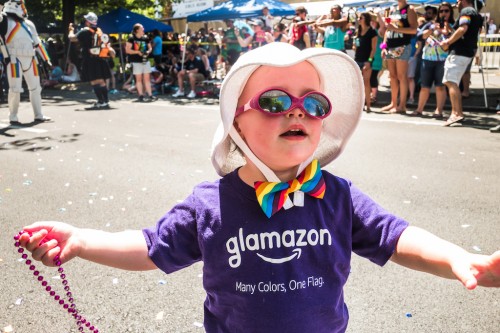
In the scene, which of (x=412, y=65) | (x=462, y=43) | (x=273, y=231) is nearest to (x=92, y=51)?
(x=412, y=65)

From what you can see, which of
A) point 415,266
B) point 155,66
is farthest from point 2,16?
point 415,266

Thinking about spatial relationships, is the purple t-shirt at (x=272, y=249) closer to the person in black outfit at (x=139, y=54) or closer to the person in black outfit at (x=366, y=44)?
the person in black outfit at (x=366, y=44)

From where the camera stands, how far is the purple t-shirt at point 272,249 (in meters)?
1.41

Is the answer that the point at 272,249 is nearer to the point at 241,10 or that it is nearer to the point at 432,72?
the point at 432,72

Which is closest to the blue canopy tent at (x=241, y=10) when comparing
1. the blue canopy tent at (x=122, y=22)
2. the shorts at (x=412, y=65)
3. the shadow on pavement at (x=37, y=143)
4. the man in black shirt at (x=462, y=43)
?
the shorts at (x=412, y=65)

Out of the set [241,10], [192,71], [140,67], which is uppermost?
[241,10]

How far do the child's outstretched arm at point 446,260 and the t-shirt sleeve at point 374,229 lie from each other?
24 mm

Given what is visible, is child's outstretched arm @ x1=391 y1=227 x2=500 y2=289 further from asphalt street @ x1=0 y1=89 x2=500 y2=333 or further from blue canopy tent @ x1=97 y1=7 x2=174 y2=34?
blue canopy tent @ x1=97 y1=7 x2=174 y2=34

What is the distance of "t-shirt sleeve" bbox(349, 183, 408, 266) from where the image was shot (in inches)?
59.1

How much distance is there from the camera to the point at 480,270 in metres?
1.24

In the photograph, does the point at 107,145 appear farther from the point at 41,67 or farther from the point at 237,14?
the point at 41,67

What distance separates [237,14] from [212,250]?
12188 mm

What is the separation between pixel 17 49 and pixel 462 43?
7.62 metres

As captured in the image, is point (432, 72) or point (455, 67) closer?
point (455, 67)
